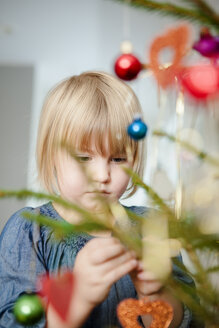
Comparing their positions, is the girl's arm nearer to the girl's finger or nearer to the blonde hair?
the girl's finger

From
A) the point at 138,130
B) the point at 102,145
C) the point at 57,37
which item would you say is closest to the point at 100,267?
the point at 138,130

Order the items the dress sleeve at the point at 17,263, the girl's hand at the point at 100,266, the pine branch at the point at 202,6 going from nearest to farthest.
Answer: the pine branch at the point at 202,6
the girl's hand at the point at 100,266
the dress sleeve at the point at 17,263

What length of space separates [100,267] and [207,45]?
0.18 metres

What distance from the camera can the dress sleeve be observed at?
0.45 meters

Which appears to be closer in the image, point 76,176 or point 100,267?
point 100,267

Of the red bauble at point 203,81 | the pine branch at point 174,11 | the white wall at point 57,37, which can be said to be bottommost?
the red bauble at point 203,81

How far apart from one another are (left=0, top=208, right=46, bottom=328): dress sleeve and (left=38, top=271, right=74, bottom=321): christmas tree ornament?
0.62ft

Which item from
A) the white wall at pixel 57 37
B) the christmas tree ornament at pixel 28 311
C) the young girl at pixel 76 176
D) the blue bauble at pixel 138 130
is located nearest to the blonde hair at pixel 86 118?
the young girl at pixel 76 176

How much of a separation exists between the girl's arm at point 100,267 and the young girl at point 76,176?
0.10 feet

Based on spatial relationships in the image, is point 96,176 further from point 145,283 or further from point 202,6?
point 202,6

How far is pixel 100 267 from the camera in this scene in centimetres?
31

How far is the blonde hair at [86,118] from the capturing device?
0.54 m

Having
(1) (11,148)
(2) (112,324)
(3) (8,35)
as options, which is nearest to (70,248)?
(2) (112,324)

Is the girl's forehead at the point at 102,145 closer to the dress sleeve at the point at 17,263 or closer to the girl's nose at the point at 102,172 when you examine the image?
the girl's nose at the point at 102,172
